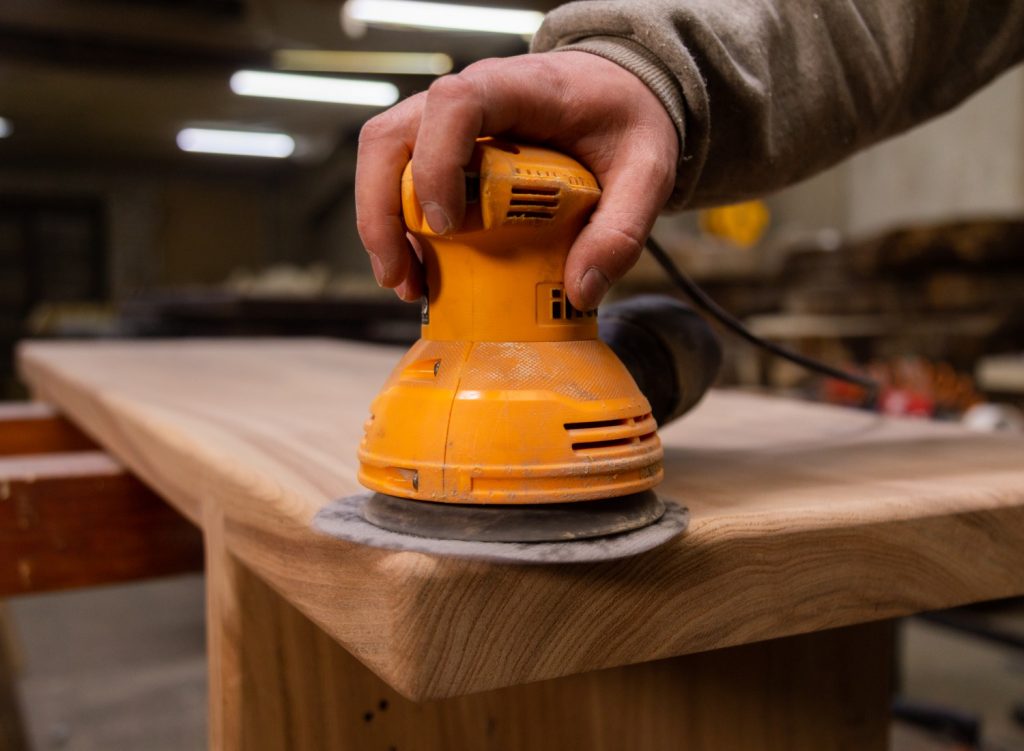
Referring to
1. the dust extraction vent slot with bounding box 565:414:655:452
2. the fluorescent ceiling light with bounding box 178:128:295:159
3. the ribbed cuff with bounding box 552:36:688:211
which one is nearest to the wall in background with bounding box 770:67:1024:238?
the ribbed cuff with bounding box 552:36:688:211

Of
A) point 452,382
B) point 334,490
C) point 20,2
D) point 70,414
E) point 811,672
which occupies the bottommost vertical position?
point 811,672

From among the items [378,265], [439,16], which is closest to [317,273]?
[439,16]

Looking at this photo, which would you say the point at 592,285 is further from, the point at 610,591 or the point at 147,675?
the point at 147,675

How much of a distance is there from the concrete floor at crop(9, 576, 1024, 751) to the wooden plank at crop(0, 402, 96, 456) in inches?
47.9

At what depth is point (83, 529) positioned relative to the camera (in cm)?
126

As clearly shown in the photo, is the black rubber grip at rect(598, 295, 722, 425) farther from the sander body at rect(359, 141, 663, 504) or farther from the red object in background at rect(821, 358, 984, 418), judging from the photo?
the red object in background at rect(821, 358, 984, 418)

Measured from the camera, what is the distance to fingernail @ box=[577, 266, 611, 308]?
0.64 metres

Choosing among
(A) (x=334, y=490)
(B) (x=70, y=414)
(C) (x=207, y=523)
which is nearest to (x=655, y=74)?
(A) (x=334, y=490)

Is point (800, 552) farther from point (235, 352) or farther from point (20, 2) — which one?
point (20, 2)

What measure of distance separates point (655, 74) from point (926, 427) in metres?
0.80

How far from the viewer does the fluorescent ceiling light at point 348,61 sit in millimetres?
8656

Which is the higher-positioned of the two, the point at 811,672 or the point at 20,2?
the point at 20,2

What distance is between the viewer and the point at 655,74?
2.30 ft

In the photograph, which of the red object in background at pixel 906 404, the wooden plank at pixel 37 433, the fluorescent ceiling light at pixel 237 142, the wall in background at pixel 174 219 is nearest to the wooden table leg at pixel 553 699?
the wooden plank at pixel 37 433
